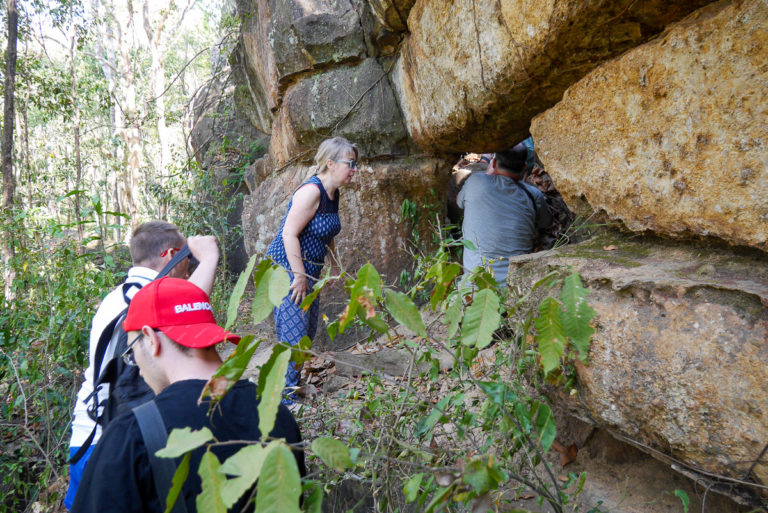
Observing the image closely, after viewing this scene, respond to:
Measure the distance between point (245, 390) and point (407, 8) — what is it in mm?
3925

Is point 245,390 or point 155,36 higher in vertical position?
point 155,36

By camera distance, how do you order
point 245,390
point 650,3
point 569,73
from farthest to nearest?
1. point 569,73
2. point 650,3
3. point 245,390

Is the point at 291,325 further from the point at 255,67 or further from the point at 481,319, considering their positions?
the point at 255,67

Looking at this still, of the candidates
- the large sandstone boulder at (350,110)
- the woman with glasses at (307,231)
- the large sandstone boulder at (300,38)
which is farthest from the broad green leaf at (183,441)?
the large sandstone boulder at (300,38)

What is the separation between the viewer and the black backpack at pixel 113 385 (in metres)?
2.04

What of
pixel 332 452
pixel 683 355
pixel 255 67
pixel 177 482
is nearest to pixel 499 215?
pixel 683 355

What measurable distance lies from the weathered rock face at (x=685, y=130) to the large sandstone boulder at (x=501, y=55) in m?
0.14

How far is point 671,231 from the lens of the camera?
240cm

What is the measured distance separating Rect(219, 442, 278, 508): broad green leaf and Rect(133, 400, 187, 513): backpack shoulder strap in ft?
1.53

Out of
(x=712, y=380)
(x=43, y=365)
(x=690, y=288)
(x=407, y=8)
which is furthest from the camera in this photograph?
(x=407, y=8)

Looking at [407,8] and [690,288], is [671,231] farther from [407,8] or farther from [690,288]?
[407,8]

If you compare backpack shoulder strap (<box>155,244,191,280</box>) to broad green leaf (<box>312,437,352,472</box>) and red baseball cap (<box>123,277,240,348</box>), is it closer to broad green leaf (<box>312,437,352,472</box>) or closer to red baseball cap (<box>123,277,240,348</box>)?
red baseball cap (<box>123,277,240,348</box>)

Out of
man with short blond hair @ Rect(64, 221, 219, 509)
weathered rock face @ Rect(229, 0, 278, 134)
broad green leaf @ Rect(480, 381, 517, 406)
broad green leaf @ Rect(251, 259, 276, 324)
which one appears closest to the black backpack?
Answer: man with short blond hair @ Rect(64, 221, 219, 509)

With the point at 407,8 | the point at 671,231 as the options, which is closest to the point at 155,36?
the point at 407,8
